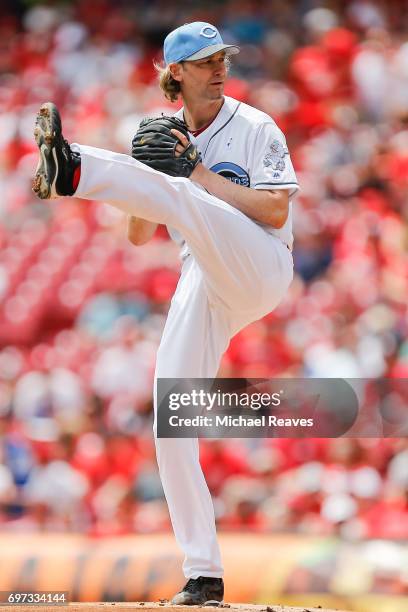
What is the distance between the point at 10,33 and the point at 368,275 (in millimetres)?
5666

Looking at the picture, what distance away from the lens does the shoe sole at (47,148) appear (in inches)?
143

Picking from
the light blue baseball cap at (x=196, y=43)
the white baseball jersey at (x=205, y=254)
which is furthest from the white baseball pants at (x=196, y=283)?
the light blue baseball cap at (x=196, y=43)

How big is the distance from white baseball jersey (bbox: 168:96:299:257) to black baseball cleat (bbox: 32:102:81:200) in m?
0.60

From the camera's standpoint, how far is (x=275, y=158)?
155 inches

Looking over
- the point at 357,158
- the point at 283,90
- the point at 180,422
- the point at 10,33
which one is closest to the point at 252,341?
the point at 357,158

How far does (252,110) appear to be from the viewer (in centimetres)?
414

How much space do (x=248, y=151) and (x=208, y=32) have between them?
0.43 m

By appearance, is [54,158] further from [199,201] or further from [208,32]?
[208,32]

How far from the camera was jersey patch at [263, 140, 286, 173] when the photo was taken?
3928mm

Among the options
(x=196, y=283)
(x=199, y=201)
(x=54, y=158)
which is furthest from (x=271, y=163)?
(x=54, y=158)

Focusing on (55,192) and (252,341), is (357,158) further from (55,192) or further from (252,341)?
(55,192)

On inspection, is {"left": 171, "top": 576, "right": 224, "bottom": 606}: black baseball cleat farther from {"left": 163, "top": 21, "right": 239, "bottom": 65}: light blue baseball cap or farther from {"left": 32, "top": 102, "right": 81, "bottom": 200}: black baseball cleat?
{"left": 163, "top": 21, "right": 239, "bottom": 65}: light blue baseball cap

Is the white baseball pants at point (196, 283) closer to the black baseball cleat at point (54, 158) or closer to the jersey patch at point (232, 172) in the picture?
the black baseball cleat at point (54, 158)

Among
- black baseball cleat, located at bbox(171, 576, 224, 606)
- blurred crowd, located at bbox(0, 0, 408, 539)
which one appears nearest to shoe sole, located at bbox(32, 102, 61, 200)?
black baseball cleat, located at bbox(171, 576, 224, 606)
